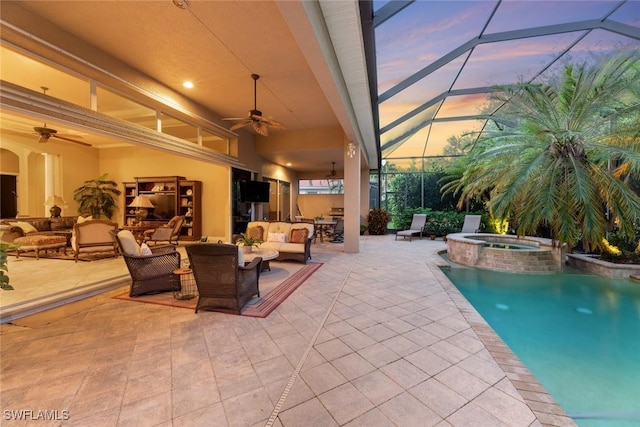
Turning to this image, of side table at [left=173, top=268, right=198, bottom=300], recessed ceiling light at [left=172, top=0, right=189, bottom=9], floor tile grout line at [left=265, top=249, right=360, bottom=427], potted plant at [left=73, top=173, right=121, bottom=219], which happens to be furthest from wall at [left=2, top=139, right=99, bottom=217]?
floor tile grout line at [left=265, top=249, right=360, bottom=427]

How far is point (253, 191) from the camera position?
8477 mm

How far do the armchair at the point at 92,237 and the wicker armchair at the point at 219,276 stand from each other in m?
4.48

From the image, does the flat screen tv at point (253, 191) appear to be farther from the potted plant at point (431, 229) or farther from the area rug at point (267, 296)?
the potted plant at point (431, 229)

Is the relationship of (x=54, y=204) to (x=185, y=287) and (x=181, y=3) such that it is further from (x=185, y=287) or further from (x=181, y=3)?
(x=181, y=3)

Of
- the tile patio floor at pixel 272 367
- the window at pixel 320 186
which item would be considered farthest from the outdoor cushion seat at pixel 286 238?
the window at pixel 320 186

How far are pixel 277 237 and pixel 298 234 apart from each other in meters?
0.52

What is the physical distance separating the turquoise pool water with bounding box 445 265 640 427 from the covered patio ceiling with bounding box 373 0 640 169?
14.5 ft

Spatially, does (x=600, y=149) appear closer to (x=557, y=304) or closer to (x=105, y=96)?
(x=557, y=304)

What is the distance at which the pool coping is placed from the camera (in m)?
1.71

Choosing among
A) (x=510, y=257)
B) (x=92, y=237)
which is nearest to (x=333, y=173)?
(x=510, y=257)

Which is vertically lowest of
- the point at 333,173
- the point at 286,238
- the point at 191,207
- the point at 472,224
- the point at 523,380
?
the point at 523,380

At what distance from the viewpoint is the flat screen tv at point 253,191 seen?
818 centimetres

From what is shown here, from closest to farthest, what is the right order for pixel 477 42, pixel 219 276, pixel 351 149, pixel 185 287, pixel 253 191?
pixel 219 276
pixel 185 287
pixel 477 42
pixel 351 149
pixel 253 191

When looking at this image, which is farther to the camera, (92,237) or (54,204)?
(54,204)
